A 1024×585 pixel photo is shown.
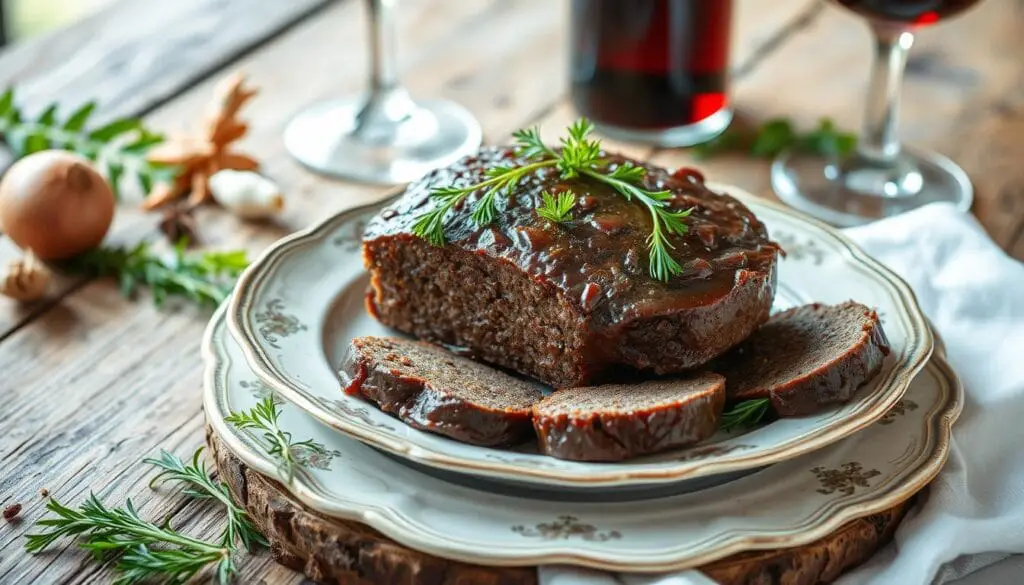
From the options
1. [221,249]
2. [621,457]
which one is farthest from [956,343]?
[221,249]

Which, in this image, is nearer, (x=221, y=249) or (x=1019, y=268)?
(x=1019, y=268)

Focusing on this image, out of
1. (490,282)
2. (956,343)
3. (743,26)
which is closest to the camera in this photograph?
(490,282)

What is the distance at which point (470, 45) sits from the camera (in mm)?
6027

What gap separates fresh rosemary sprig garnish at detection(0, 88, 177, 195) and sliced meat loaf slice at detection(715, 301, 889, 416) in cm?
245

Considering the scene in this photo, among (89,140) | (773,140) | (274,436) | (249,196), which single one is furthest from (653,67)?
(274,436)

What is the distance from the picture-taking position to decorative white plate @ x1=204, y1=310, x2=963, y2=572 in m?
2.68

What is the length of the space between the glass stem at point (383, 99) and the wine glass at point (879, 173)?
1.58 metres

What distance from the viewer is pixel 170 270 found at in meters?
4.19

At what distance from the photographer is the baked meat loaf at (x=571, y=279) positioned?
3.10 metres

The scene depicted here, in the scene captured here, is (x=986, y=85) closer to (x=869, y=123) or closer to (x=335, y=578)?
(x=869, y=123)

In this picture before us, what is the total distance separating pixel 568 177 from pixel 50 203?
1826 millimetres

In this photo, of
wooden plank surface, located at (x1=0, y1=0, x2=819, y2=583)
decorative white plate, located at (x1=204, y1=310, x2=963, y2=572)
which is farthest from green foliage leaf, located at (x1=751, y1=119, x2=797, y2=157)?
decorative white plate, located at (x1=204, y1=310, x2=963, y2=572)

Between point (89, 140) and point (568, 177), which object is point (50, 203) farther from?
point (568, 177)

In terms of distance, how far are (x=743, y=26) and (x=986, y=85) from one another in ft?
3.96
